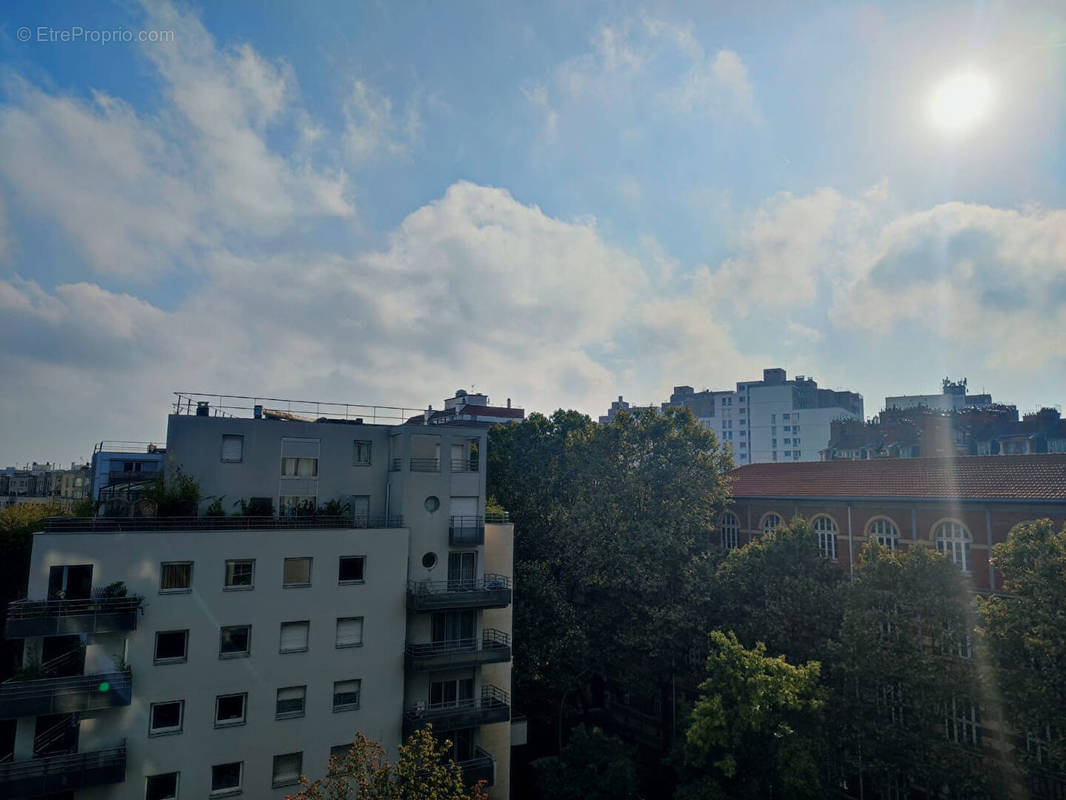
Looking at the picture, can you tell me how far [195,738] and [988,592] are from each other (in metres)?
35.7

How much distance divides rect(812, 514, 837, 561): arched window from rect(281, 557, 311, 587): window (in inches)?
1187

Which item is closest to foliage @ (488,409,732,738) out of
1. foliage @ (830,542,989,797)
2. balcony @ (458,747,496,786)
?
balcony @ (458,747,496,786)

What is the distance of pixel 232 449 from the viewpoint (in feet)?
95.0

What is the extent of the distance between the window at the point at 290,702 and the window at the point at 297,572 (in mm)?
4086

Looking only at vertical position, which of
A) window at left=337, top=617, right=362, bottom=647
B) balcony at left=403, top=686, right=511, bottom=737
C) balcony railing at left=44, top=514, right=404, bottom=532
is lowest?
balcony at left=403, top=686, right=511, bottom=737

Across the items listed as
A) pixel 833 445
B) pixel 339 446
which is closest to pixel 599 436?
pixel 339 446

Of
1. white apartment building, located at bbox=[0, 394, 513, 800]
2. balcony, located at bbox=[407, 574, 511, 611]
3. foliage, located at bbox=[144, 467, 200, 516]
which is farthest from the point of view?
balcony, located at bbox=[407, 574, 511, 611]

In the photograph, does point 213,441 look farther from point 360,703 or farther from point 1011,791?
point 1011,791

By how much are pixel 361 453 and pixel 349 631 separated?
8270 millimetres

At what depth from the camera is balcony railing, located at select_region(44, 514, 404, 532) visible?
24.2 metres

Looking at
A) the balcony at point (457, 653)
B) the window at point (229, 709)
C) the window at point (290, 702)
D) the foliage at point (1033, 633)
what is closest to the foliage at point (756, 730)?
the foliage at point (1033, 633)

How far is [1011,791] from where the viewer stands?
2461 cm

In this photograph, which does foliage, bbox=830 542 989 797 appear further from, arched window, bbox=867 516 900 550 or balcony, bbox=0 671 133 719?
balcony, bbox=0 671 133 719

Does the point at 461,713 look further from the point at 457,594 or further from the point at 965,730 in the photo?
the point at 965,730
